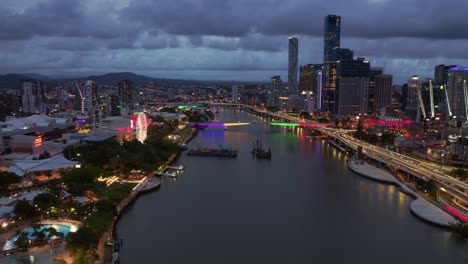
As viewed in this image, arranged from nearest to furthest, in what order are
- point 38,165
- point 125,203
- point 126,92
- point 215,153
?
1. point 125,203
2. point 38,165
3. point 215,153
4. point 126,92

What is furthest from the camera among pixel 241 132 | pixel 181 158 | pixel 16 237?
pixel 241 132

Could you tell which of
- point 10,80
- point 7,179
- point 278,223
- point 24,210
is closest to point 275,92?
point 10,80

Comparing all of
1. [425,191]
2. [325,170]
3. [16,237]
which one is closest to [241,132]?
[325,170]

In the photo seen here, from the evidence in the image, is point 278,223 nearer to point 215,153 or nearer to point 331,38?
point 215,153

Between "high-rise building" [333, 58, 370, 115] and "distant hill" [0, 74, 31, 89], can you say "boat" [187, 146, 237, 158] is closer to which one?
"high-rise building" [333, 58, 370, 115]

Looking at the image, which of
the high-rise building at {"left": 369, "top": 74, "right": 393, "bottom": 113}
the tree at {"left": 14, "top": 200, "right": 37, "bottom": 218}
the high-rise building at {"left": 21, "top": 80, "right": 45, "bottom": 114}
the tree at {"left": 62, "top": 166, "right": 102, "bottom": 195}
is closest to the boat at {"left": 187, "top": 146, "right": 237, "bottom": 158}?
the tree at {"left": 62, "top": 166, "right": 102, "bottom": 195}

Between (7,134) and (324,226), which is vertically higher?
(7,134)

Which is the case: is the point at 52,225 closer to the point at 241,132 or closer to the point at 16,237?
the point at 16,237
